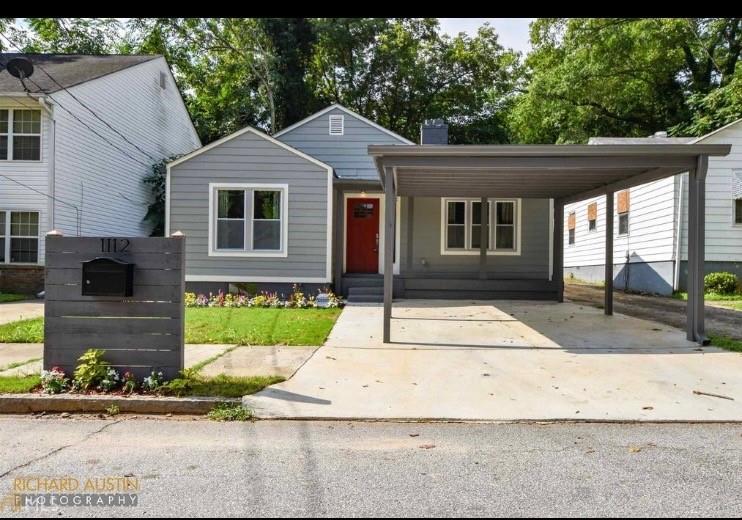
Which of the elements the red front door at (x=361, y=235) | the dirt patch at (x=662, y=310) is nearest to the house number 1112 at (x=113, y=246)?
the dirt patch at (x=662, y=310)

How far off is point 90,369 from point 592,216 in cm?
1906

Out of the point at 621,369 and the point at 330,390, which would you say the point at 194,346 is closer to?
the point at 330,390

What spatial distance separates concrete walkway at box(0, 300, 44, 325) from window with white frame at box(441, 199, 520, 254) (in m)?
9.70

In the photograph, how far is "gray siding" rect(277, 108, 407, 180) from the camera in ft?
54.6

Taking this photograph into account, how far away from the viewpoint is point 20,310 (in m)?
11.6

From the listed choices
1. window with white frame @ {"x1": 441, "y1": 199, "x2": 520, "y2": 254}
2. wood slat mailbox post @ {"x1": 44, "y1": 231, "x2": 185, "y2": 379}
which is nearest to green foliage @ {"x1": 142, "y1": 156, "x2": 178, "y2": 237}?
window with white frame @ {"x1": 441, "y1": 199, "x2": 520, "y2": 254}

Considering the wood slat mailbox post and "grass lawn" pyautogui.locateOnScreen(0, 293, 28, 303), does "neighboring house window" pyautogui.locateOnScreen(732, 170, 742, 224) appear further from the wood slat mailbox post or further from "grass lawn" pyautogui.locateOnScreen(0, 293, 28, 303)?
"grass lawn" pyautogui.locateOnScreen(0, 293, 28, 303)

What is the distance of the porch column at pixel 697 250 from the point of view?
8.11m

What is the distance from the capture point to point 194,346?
25.9ft

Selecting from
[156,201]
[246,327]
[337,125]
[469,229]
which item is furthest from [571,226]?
[246,327]

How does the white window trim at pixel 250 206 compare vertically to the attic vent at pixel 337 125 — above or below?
below

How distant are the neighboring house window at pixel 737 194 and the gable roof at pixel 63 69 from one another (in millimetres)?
18719

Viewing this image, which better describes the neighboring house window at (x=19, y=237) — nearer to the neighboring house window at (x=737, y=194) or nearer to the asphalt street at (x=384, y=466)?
the asphalt street at (x=384, y=466)

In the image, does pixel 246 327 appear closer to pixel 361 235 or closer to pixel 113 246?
pixel 113 246
